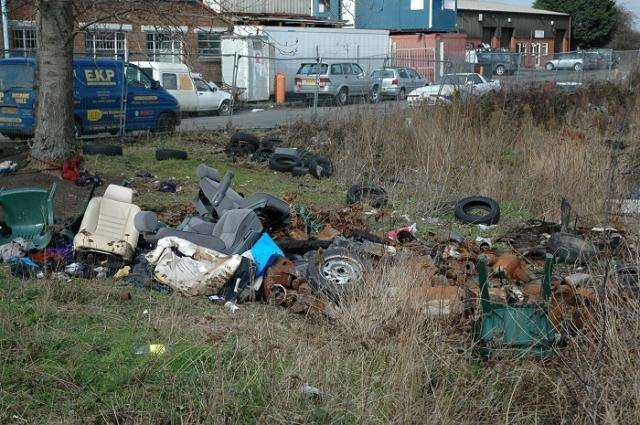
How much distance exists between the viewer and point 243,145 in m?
14.6

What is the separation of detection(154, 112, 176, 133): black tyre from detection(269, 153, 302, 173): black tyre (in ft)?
19.0

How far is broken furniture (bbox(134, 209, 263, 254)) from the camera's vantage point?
7129 mm

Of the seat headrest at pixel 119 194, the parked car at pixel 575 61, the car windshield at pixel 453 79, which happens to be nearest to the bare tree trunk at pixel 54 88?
the seat headrest at pixel 119 194

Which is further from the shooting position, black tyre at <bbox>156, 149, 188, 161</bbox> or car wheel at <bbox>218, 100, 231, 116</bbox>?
car wheel at <bbox>218, 100, 231, 116</bbox>

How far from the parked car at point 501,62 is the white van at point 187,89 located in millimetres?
9188

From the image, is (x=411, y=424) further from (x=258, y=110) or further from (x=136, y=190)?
(x=258, y=110)

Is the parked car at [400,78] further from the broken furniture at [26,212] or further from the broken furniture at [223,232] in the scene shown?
the broken furniture at [223,232]

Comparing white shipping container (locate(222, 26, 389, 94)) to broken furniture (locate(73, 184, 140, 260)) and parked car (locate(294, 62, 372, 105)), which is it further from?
broken furniture (locate(73, 184, 140, 260))

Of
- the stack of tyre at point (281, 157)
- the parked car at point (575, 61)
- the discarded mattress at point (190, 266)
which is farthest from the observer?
the parked car at point (575, 61)

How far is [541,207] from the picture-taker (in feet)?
35.8

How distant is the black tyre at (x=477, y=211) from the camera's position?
10.0 m

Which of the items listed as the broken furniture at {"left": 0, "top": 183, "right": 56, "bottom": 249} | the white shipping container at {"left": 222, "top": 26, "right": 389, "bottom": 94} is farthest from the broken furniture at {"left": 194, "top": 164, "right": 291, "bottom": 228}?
the white shipping container at {"left": 222, "top": 26, "right": 389, "bottom": 94}

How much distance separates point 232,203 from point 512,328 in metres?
3.55

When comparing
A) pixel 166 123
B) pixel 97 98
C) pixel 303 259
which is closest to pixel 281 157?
pixel 97 98
